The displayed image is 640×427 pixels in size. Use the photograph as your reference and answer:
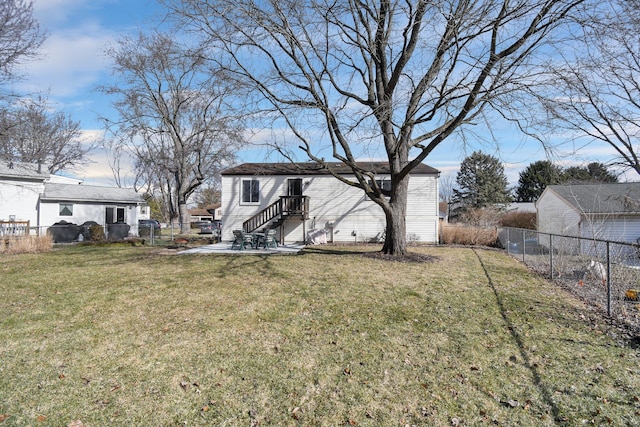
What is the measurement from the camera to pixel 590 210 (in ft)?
60.8

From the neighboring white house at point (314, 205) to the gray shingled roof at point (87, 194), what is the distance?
1352cm

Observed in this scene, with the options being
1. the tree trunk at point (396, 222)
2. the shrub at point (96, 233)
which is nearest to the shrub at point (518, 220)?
the tree trunk at point (396, 222)

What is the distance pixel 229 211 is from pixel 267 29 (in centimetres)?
1176

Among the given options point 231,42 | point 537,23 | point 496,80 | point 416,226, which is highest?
point 231,42

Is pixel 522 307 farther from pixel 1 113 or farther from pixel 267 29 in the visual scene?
pixel 1 113

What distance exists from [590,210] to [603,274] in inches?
516

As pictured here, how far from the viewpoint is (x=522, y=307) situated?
251 inches

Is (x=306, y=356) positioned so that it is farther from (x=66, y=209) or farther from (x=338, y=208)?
(x=66, y=209)

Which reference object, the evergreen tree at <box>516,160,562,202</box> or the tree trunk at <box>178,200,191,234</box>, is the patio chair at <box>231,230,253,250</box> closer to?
the tree trunk at <box>178,200,191,234</box>

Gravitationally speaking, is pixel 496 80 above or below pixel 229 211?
above

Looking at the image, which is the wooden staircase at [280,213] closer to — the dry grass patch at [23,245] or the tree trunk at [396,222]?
the tree trunk at [396,222]

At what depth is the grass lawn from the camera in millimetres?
3184

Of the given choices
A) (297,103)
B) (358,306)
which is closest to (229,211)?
(297,103)

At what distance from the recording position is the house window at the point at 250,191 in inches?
776
